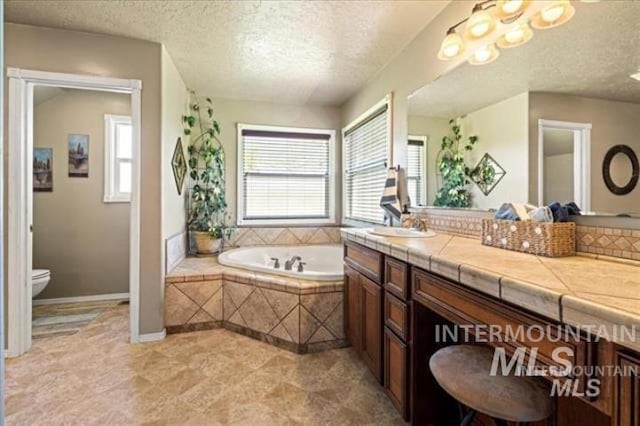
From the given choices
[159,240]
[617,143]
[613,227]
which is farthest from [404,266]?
[159,240]

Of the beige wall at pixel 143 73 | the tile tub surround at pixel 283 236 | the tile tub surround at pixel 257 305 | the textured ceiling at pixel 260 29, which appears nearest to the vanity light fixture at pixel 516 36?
the textured ceiling at pixel 260 29

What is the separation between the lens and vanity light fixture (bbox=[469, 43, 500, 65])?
177 cm

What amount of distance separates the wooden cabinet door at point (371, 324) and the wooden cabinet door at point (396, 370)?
70mm

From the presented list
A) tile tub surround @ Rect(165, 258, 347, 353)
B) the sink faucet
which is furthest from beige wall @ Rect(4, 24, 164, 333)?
the sink faucet

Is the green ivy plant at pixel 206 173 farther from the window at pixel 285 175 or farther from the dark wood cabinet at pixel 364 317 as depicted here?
the dark wood cabinet at pixel 364 317

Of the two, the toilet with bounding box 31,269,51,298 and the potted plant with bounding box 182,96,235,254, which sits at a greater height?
the potted plant with bounding box 182,96,235,254

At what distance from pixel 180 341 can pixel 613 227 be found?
278cm

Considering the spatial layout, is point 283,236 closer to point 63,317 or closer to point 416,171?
point 416,171

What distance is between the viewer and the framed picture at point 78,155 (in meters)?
3.50

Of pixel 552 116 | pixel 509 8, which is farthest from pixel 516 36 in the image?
pixel 552 116

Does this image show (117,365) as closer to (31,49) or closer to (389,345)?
(389,345)

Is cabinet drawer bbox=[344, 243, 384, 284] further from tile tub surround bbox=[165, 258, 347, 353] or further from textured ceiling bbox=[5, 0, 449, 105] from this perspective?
textured ceiling bbox=[5, 0, 449, 105]

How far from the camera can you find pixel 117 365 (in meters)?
2.24

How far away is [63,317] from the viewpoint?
3125 mm
